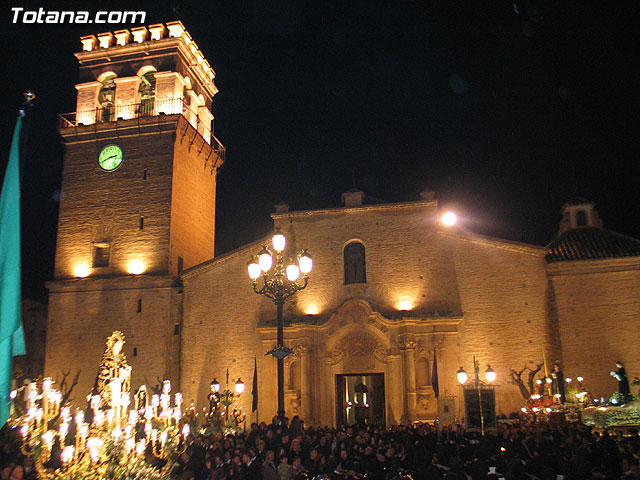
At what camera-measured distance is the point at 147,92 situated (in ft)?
99.9

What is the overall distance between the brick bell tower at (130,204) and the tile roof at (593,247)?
659 inches

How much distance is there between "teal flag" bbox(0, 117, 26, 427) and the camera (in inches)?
317

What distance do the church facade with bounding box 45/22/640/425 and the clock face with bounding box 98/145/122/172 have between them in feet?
0.31

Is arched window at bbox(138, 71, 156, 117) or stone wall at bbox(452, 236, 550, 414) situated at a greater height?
arched window at bbox(138, 71, 156, 117)

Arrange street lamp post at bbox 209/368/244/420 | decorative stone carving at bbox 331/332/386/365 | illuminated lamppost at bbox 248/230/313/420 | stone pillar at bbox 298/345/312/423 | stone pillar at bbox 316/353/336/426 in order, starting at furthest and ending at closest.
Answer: decorative stone carving at bbox 331/332/386/365, stone pillar at bbox 316/353/336/426, stone pillar at bbox 298/345/312/423, street lamp post at bbox 209/368/244/420, illuminated lamppost at bbox 248/230/313/420

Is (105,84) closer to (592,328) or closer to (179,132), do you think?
(179,132)

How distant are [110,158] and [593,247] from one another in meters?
22.3

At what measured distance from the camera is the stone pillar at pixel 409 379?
2405cm

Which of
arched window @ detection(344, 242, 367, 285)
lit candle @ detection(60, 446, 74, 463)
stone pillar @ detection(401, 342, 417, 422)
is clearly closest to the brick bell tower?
arched window @ detection(344, 242, 367, 285)

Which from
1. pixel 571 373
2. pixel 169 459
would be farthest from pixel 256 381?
pixel 571 373

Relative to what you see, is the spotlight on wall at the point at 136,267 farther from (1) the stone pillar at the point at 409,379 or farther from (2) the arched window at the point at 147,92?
(1) the stone pillar at the point at 409,379

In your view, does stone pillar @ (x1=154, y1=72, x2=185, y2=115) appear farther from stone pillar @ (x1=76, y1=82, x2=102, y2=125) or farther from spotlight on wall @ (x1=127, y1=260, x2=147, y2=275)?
spotlight on wall @ (x1=127, y1=260, x2=147, y2=275)

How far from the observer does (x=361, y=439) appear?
52.1 ft

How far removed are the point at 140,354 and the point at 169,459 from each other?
13.3 meters
